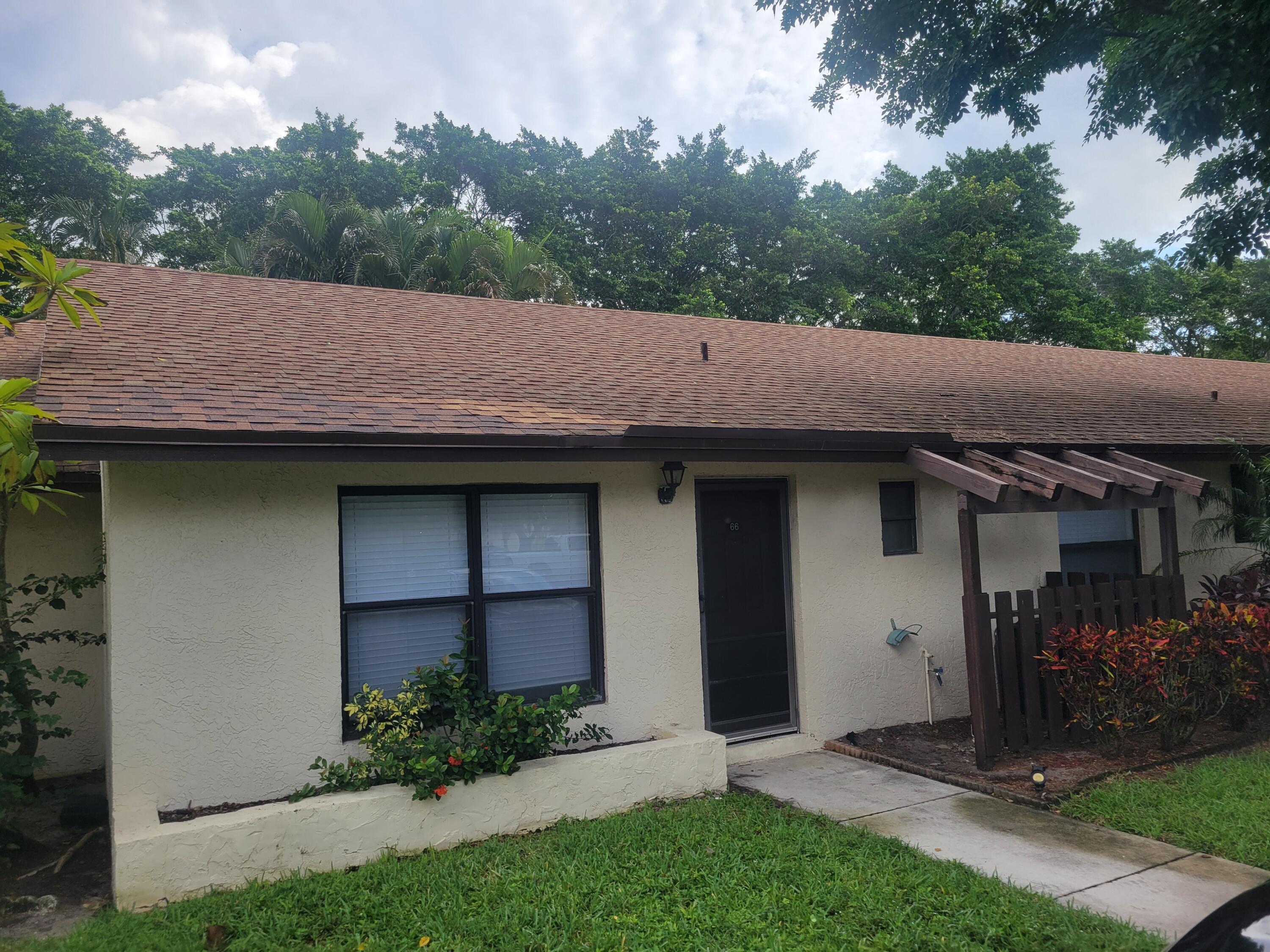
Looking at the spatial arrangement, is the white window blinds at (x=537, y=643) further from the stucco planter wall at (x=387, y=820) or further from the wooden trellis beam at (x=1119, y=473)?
the wooden trellis beam at (x=1119, y=473)

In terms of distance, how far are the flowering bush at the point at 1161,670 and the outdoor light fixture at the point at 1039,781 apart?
35.1 inches

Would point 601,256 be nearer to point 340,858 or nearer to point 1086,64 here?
point 1086,64

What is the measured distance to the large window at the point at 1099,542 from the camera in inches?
363

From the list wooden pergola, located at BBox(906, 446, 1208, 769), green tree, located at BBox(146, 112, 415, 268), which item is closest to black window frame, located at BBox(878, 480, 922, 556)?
wooden pergola, located at BBox(906, 446, 1208, 769)

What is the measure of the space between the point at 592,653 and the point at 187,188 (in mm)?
25677

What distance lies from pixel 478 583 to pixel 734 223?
940 inches

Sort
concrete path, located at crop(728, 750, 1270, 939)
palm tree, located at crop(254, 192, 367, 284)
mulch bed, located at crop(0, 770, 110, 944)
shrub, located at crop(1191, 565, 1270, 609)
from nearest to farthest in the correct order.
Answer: concrete path, located at crop(728, 750, 1270, 939) < mulch bed, located at crop(0, 770, 110, 944) < shrub, located at crop(1191, 565, 1270, 609) < palm tree, located at crop(254, 192, 367, 284)

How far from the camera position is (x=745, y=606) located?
292 inches

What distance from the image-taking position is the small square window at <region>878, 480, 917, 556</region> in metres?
8.03

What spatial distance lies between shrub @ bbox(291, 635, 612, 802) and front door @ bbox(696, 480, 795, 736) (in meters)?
1.65

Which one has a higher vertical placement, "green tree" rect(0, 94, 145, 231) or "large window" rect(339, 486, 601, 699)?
"green tree" rect(0, 94, 145, 231)

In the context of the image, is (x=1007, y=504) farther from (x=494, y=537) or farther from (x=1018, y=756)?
(x=494, y=537)

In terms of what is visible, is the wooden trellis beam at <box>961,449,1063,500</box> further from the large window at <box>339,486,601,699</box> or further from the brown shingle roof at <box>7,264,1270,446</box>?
the large window at <box>339,486,601,699</box>

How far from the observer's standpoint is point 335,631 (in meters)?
5.66
